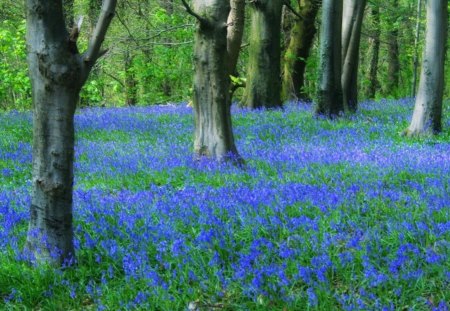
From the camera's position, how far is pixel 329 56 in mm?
12336

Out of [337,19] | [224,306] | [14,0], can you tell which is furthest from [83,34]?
[224,306]

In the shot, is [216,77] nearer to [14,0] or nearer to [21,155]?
[21,155]

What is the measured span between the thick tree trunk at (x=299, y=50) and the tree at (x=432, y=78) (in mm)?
7791

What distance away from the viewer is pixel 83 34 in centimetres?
2350

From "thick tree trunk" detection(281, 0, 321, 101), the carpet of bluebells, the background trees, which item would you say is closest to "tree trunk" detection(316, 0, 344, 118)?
the background trees

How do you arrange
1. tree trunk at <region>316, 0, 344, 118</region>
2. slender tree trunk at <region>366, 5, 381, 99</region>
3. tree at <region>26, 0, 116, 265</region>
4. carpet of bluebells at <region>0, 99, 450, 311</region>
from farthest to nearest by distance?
slender tree trunk at <region>366, 5, 381, 99</region> → tree trunk at <region>316, 0, 344, 118</region> → tree at <region>26, 0, 116, 265</region> → carpet of bluebells at <region>0, 99, 450, 311</region>

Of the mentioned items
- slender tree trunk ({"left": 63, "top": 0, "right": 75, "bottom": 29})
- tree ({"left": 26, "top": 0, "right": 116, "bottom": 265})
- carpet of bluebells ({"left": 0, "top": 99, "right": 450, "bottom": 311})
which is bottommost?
carpet of bluebells ({"left": 0, "top": 99, "right": 450, "bottom": 311})

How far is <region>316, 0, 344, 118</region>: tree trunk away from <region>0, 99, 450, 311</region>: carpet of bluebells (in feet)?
12.7

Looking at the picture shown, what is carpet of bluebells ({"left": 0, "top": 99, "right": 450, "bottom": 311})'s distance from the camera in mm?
3668

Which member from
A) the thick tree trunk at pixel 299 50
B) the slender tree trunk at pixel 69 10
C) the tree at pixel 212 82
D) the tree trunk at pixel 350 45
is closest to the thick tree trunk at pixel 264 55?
the tree trunk at pixel 350 45

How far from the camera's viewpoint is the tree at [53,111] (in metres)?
3.91

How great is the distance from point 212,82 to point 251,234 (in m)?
3.74

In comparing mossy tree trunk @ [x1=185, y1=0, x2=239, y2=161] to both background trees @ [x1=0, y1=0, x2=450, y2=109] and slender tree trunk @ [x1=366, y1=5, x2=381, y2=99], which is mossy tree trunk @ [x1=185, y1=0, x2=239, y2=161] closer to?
background trees @ [x1=0, y1=0, x2=450, y2=109]

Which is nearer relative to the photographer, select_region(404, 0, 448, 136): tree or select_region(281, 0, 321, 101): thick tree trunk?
select_region(404, 0, 448, 136): tree
